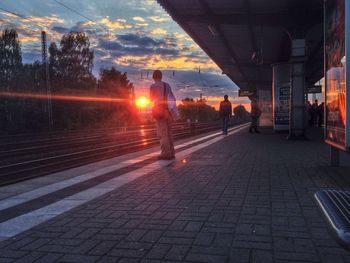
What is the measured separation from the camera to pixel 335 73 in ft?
20.6

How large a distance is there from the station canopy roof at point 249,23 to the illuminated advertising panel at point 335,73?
34.9 feet

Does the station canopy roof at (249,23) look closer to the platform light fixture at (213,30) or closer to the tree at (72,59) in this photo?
the platform light fixture at (213,30)

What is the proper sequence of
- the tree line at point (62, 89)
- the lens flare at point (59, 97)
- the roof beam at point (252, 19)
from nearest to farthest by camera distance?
the roof beam at point (252, 19) → the tree line at point (62, 89) → the lens flare at point (59, 97)

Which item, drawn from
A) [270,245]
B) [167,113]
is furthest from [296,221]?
[167,113]

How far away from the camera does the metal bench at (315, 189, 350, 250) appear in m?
2.02

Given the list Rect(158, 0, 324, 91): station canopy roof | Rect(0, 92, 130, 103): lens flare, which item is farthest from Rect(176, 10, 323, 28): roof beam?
Rect(0, 92, 130, 103): lens flare

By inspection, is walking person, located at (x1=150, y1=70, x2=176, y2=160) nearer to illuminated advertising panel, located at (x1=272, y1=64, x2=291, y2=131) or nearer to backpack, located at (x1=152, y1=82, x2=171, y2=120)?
backpack, located at (x1=152, y1=82, x2=171, y2=120)

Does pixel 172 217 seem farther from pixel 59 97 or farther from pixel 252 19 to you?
pixel 59 97

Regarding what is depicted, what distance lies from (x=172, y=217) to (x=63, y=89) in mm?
59039

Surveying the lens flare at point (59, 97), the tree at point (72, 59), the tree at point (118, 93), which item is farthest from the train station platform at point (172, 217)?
the tree at point (72, 59)

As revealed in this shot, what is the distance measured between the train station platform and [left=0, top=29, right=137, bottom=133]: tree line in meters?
40.1

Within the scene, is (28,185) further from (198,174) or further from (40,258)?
(40,258)

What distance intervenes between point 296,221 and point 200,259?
4.91ft

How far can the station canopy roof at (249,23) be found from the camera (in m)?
18.0
